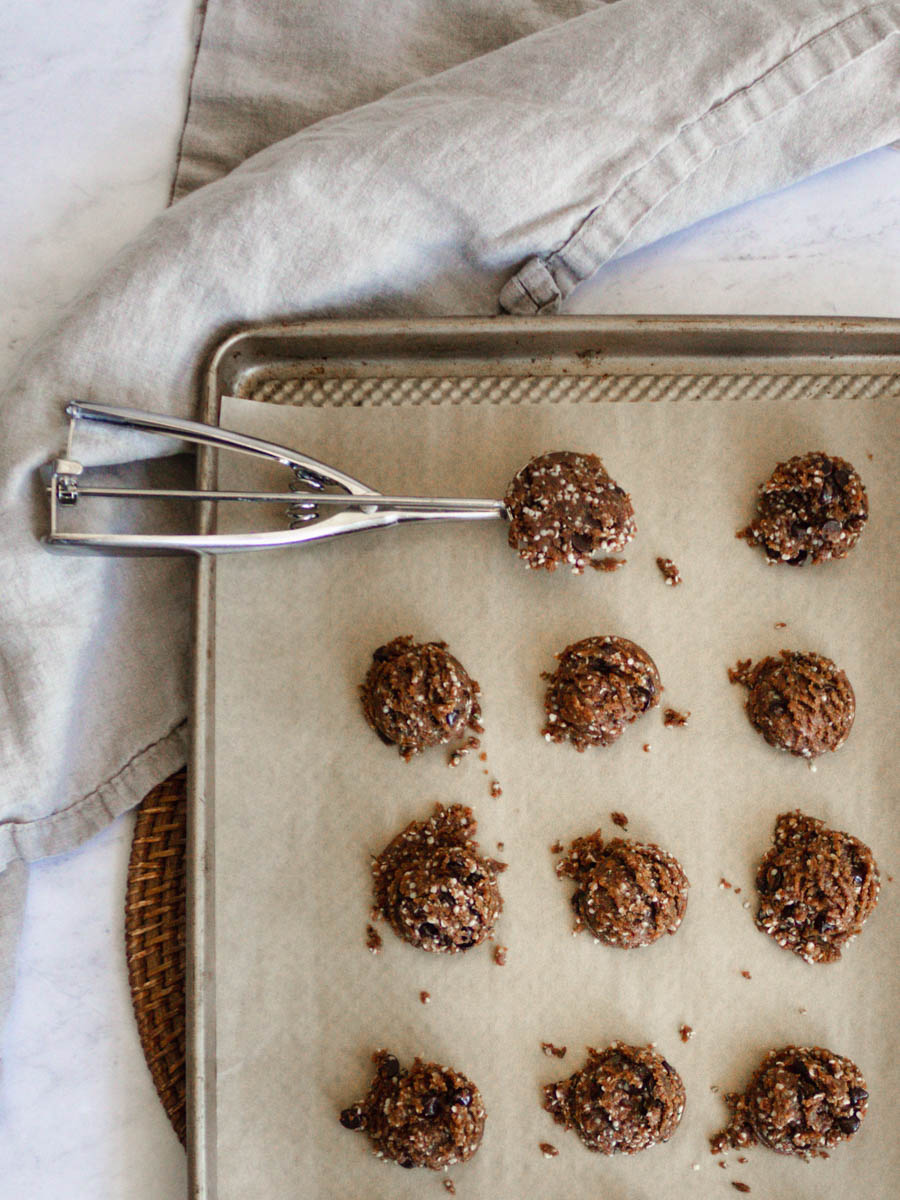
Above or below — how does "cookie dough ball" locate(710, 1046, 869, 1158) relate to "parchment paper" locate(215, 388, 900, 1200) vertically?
below

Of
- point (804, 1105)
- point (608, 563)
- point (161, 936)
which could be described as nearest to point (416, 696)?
point (608, 563)

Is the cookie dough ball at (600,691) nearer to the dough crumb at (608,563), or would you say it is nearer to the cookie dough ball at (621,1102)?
the dough crumb at (608,563)

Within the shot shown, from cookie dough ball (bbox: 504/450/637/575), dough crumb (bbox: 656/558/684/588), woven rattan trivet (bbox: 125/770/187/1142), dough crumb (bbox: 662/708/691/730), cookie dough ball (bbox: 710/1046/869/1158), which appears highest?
cookie dough ball (bbox: 504/450/637/575)

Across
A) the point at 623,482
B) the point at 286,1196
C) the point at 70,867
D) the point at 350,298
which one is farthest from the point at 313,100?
the point at 286,1196

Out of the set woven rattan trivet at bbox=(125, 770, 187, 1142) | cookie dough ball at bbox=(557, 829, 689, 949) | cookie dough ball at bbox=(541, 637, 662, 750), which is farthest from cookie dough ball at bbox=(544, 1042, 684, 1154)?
woven rattan trivet at bbox=(125, 770, 187, 1142)

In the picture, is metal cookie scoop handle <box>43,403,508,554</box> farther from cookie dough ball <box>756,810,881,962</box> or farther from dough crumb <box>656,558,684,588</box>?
cookie dough ball <box>756,810,881,962</box>

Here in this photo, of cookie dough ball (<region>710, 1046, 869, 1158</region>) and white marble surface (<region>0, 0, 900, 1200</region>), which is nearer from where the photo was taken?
cookie dough ball (<region>710, 1046, 869, 1158</region>)

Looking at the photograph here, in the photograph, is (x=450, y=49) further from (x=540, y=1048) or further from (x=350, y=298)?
(x=540, y=1048)
